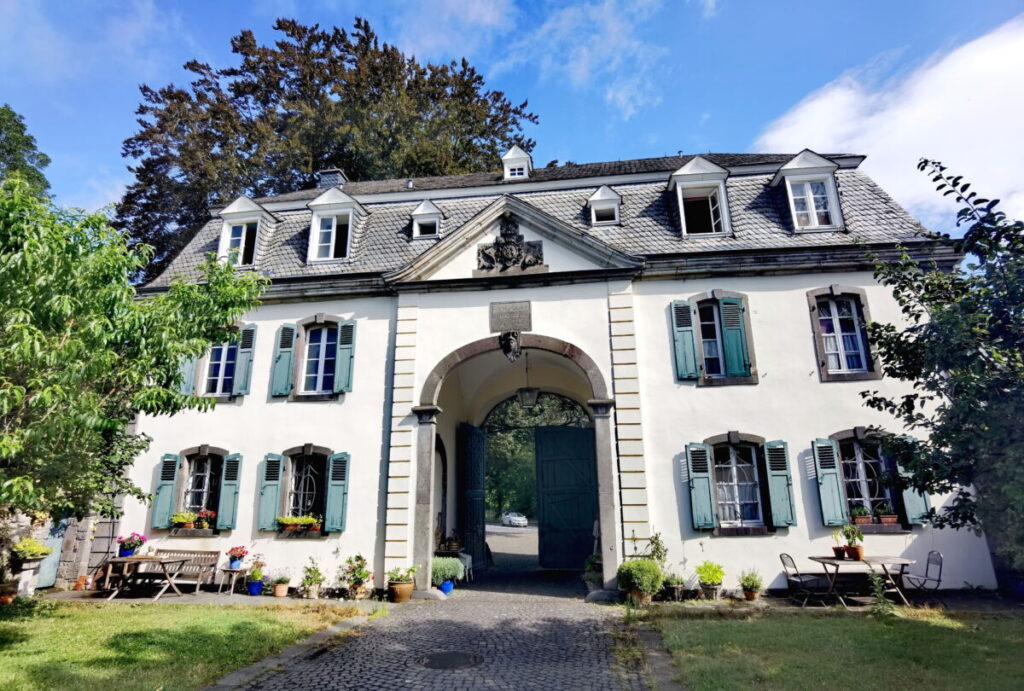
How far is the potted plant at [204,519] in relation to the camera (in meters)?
12.2

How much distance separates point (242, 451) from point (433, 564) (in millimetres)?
4905

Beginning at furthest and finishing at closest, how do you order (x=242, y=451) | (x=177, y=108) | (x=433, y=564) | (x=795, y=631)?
1. (x=177, y=108)
2. (x=242, y=451)
3. (x=433, y=564)
4. (x=795, y=631)

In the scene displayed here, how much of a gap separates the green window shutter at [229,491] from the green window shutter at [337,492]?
2077 mm

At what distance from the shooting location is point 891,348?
687 centimetres

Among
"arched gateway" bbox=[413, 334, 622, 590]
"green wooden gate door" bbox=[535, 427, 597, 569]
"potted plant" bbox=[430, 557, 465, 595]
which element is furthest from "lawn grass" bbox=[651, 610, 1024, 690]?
"green wooden gate door" bbox=[535, 427, 597, 569]

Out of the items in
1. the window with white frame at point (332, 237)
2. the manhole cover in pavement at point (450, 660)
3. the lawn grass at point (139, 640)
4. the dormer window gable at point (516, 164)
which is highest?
the dormer window gable at point (516, 164)

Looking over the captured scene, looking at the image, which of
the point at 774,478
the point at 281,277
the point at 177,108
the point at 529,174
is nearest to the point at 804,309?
the point at 774,478

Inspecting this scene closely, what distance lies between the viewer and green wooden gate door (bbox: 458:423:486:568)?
1545cm

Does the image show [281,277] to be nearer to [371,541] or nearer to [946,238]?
[371,541]

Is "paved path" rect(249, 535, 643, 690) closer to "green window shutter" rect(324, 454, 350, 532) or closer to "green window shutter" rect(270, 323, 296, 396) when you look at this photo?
"green window shutter" rect(324, 454, 350, 532)

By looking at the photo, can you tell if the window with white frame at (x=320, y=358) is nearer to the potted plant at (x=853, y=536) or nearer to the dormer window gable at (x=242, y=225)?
the dormer window gable at (x=242, y=225)

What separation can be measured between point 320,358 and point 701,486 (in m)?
8.64

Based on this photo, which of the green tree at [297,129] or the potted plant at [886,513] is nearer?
the potted plant at [886,513]

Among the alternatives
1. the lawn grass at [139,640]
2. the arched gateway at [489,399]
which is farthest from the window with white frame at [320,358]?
the lawn grass at [139,640]
